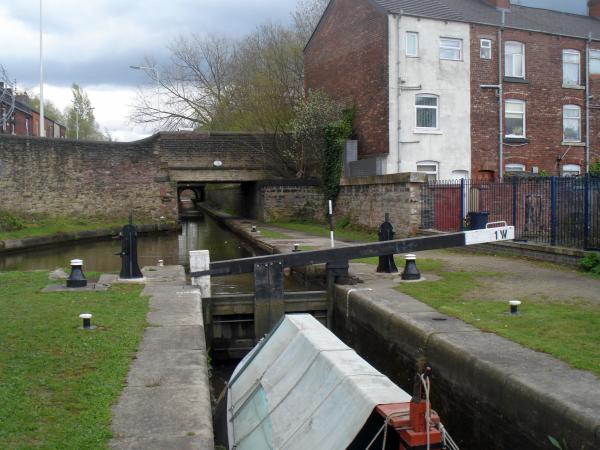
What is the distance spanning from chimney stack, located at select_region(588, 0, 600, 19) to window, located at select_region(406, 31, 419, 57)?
12634mm

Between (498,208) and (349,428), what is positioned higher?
(498,208)

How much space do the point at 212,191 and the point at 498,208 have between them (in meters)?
43.4

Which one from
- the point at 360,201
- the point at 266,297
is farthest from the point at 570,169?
the point at 266,297

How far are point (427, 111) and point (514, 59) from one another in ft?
14.9

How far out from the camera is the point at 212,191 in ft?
189

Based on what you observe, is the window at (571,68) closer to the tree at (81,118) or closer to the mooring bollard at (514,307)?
the mooring bollard at (514,307)

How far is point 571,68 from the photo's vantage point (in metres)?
26.3

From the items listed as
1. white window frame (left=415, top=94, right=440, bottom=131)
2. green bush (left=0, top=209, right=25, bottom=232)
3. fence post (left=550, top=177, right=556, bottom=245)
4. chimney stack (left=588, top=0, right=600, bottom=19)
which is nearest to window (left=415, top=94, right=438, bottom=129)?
white window frame (left=415, top=94, right=440, bottom=131)

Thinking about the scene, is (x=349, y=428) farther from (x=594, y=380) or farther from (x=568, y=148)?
(x=568, y=148)

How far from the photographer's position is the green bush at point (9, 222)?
25764 millimetres

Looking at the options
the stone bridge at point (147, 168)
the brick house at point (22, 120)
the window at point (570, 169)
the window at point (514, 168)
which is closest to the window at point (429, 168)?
the window at point (514, 168)

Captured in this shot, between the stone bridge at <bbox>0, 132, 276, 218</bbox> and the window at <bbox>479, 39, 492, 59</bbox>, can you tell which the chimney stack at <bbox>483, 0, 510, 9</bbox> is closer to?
the window at <bbox>479, 39, 492, 59</bbox>

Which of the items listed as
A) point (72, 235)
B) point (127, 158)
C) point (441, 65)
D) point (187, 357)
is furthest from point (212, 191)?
point (187, 357)

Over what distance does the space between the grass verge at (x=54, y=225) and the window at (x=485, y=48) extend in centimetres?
1847
